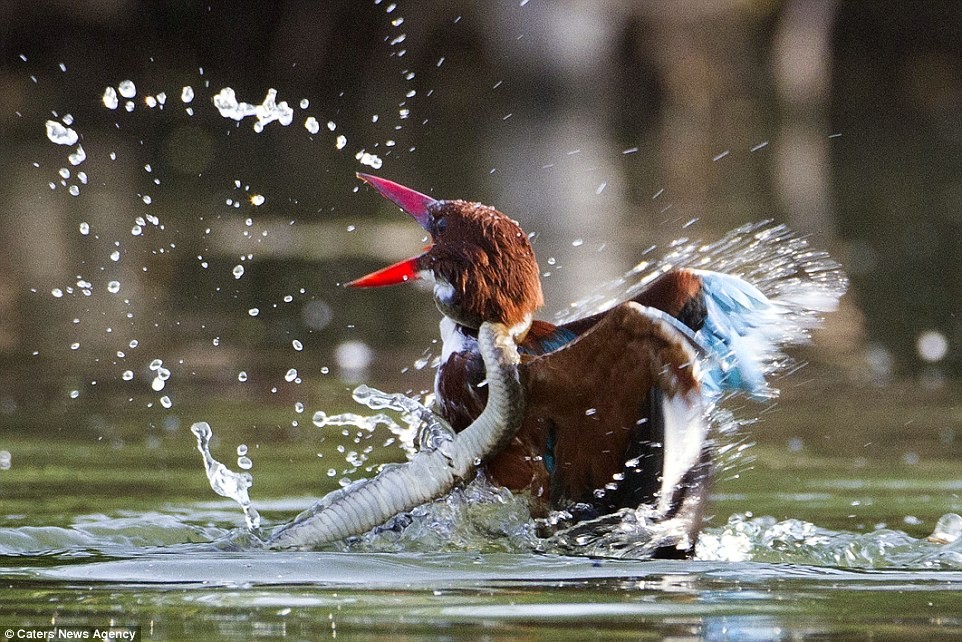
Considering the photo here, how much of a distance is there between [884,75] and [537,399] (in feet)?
98.7

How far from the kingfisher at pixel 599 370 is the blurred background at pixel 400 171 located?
0.76 metres

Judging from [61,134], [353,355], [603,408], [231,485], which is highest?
[353,355]

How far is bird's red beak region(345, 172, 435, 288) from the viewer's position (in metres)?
4.26

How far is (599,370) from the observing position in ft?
13.1

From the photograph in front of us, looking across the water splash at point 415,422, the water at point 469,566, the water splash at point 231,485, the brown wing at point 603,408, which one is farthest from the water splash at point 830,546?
the water splash at point 231,485

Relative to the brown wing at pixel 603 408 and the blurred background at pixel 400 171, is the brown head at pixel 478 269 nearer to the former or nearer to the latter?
the brown wing at pixel 603 408

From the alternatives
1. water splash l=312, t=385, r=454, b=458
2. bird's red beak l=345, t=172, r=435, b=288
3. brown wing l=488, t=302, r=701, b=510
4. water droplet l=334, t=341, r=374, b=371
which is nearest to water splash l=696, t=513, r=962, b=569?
brown wing l=488, t=302, r=701, b=510

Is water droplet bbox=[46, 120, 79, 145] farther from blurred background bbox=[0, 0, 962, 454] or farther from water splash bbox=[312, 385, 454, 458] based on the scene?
water splash bbox=[312, 385, 454, 458]

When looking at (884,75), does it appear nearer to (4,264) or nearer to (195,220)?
(195,220)

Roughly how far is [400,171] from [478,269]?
44.1ft

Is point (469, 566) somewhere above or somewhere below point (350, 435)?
below

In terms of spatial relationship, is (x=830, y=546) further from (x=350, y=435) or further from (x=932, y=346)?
(x=932, y=346)

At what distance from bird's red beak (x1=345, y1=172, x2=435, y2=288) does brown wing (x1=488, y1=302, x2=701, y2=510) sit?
0.40m

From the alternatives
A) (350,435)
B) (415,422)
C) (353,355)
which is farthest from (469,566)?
(353,355)
